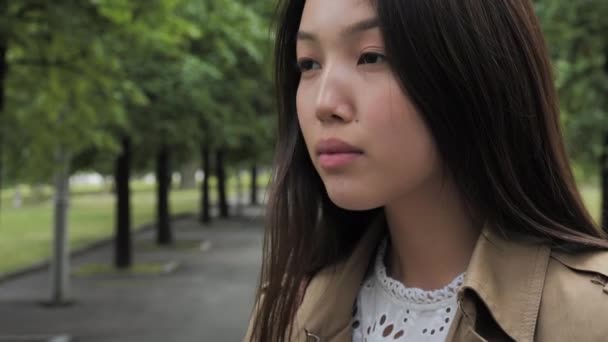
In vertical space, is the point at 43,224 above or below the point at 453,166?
below

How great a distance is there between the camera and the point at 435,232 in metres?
1.62

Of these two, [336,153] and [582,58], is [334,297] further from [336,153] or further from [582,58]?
[582,58]

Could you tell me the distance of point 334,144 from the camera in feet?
4.87

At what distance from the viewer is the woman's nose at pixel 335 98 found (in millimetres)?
1461

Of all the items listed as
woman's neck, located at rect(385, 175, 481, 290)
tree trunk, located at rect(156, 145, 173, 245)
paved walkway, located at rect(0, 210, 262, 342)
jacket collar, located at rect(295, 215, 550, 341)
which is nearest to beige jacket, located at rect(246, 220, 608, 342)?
jacket collar, located at rect(295, 215, 550, 341)

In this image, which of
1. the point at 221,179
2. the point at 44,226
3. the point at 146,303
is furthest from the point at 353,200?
the point at 221,179

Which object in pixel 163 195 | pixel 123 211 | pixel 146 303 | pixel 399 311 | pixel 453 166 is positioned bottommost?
pixel 146 303

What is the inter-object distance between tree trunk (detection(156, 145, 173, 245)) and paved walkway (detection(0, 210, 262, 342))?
5.94ft

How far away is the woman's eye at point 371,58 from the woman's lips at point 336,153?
5.9 inches

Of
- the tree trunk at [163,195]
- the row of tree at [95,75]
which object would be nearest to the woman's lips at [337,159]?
the row of tree at [95,75]

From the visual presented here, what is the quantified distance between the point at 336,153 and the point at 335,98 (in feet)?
0.32

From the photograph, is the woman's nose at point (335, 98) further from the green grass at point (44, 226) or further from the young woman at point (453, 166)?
the green grass at point (44, 226)

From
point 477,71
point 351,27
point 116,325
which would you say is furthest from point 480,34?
point 116,325

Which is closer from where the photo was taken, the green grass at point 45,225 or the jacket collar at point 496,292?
the jacket collar at point 496,292
